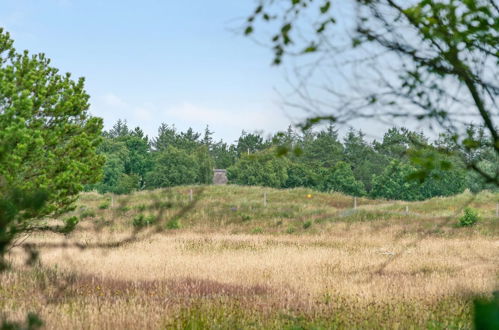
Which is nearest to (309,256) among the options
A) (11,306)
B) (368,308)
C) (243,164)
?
(368,308)

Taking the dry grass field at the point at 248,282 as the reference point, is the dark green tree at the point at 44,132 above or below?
above

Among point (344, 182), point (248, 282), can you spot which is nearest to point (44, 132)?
point (248, 282)

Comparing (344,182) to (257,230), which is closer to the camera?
(257,230)

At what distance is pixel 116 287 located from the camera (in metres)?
8.80

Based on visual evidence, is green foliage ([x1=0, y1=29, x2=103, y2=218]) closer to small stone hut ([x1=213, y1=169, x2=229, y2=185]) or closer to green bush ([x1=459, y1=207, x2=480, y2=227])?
green bush ([x1=459, y1=207, x2=480, y2=227])

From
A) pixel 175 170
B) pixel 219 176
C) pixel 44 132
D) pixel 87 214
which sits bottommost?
pixel 87 214

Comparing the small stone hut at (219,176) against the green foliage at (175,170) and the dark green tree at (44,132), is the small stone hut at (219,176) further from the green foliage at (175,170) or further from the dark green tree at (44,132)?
the dark green tree at (44,132)

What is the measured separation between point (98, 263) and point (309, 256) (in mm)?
5843

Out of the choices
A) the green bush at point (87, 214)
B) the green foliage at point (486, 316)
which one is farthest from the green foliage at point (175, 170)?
the green foliage at point (486, 316)

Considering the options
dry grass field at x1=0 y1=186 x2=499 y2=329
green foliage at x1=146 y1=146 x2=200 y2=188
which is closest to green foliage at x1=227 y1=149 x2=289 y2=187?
green foliage at x1=146 y1=146 x2=200 y2=188

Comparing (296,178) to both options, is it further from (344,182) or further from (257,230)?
(257,230)

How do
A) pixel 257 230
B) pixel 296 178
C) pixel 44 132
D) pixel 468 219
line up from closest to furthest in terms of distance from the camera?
pixel 44 132 < pixel 468 219 < pixel 257 230 < pixel 296 178

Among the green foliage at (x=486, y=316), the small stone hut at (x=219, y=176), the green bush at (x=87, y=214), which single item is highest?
the small stone hut at (x=219, y=176)

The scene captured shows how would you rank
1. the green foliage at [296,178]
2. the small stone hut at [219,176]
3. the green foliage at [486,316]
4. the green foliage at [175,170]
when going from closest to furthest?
the green foliage at [486,316], the green foliage at [175,170], the green foliage at [296,178], the small stone hut at [219,176]
